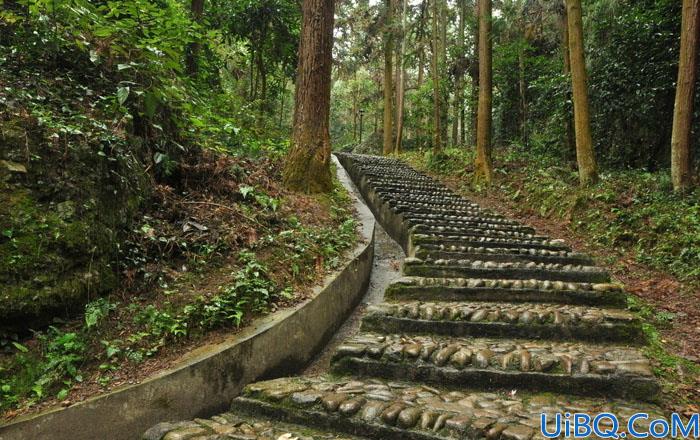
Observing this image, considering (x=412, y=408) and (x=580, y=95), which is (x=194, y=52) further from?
(x=412, y=408)

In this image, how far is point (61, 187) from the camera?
3.47m

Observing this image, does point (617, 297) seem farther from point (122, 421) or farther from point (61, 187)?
point (61, 187)

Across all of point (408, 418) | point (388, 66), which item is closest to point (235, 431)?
point (408, 418)

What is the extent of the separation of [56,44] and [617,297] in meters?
6.29

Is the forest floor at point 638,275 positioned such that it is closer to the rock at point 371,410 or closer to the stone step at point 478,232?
the stone step at point 478,232

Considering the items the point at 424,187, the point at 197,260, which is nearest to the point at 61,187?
the point at 197,260

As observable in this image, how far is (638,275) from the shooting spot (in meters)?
5.76

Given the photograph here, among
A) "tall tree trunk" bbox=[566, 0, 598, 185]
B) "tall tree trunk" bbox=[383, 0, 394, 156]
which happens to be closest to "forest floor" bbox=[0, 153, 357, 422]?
"tall tree trunk" bbox=[566, 0, 598, 185]

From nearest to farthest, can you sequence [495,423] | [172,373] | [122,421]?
[495,423] < [122,421] < [172,373]

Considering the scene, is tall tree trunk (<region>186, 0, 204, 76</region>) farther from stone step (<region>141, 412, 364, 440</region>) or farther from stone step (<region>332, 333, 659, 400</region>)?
stone step (<region>141, 412, 364, 440</region>)

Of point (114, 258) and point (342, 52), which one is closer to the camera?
point (114, 258)

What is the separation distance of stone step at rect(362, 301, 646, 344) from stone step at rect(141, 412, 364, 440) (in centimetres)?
139

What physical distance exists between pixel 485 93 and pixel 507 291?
289 inches

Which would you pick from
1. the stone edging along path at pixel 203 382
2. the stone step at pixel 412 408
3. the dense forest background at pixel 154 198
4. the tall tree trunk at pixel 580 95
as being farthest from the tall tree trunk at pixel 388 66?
the stone step at pixel 412 408
